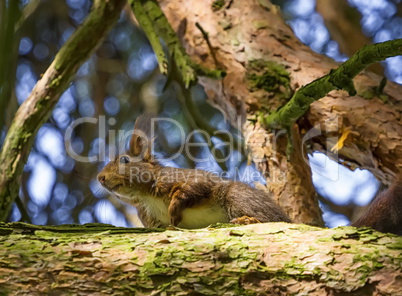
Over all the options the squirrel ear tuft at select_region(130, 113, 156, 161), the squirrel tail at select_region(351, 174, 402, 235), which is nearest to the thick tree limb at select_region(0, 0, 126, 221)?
the squirrel ear tuft at select_region(130, 113, 156, 161)

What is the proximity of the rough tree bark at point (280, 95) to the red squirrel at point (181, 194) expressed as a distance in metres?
0.50

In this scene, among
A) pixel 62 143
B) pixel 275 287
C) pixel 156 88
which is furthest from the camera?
pixel 156 88

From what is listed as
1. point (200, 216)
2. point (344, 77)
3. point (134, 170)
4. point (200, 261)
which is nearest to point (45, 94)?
point (134, 170)

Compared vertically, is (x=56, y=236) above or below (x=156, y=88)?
below

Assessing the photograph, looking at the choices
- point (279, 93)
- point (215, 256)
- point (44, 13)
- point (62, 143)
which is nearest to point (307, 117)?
point (279, 93)

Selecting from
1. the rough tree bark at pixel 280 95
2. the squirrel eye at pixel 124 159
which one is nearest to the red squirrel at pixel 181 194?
the squirrel eye at pixel 124 159

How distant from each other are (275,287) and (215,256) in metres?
0.23

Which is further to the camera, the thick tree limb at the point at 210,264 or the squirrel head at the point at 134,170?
the squirrel head at the point at 134,170

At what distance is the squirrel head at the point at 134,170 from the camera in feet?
12.6

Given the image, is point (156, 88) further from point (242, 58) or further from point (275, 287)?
point (275, 287)

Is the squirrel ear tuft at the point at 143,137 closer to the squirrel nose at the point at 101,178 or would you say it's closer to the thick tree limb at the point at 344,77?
the squirrel nose at the point at 101,178

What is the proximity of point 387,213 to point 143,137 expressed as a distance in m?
1.79

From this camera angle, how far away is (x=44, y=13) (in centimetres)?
620

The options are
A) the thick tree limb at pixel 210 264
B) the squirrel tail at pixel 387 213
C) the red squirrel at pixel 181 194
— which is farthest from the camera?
the red squirrel at pixel 181 194
